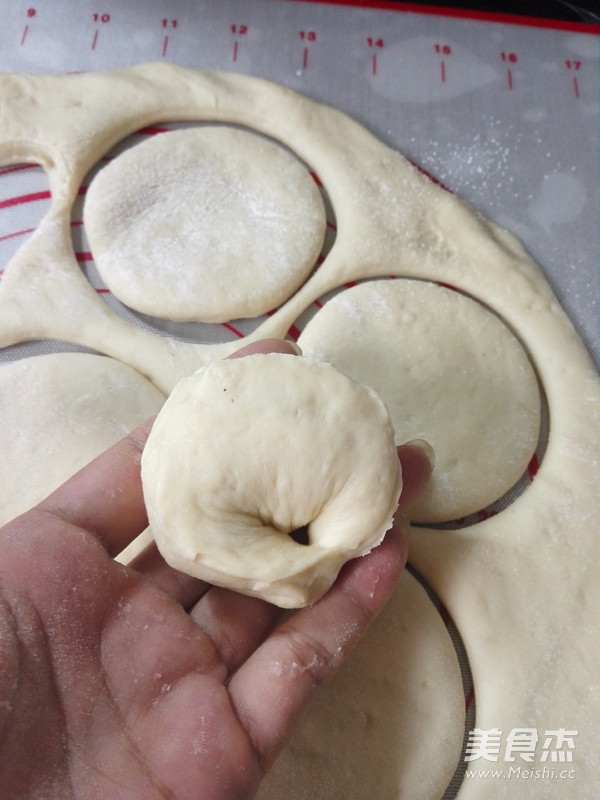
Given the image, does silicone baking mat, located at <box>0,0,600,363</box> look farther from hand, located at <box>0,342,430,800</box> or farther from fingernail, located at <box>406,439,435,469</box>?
hand, located at <box>0,342,430,800</box>

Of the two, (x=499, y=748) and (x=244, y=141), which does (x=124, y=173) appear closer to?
(x=244, y=141)

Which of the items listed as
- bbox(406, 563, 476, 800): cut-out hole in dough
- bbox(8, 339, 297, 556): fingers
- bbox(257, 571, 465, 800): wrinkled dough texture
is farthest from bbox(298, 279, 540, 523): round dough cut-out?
bbox(8, 339, 297, 556): fingers

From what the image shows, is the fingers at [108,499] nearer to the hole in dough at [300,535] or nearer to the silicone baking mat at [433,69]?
the hole in dough at [300,535]

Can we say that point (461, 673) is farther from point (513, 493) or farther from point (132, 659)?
point (132, 659)

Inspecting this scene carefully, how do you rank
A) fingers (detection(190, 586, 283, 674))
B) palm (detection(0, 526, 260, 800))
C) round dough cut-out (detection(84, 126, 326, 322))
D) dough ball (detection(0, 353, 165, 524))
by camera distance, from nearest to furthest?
palm (detection(0, 526, 260, 800))
fingers (detection(190, 586, 283, 674))
dough ball (detection(0, 353, 165, 524))
round dough cut-out (detection(84, 126, 326, 322))

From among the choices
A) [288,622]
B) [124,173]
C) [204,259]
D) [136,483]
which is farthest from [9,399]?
[288,622]

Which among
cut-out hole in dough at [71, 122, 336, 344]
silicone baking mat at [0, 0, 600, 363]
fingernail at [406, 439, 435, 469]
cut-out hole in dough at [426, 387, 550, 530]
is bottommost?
cut-out hole in dough at [426, 387, 550, 530]

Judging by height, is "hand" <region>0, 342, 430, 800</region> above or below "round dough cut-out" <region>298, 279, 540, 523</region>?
below

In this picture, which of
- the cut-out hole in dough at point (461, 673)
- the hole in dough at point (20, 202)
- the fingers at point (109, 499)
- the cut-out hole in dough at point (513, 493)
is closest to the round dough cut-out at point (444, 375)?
the cut-out hole in dough at point (513, 493)
